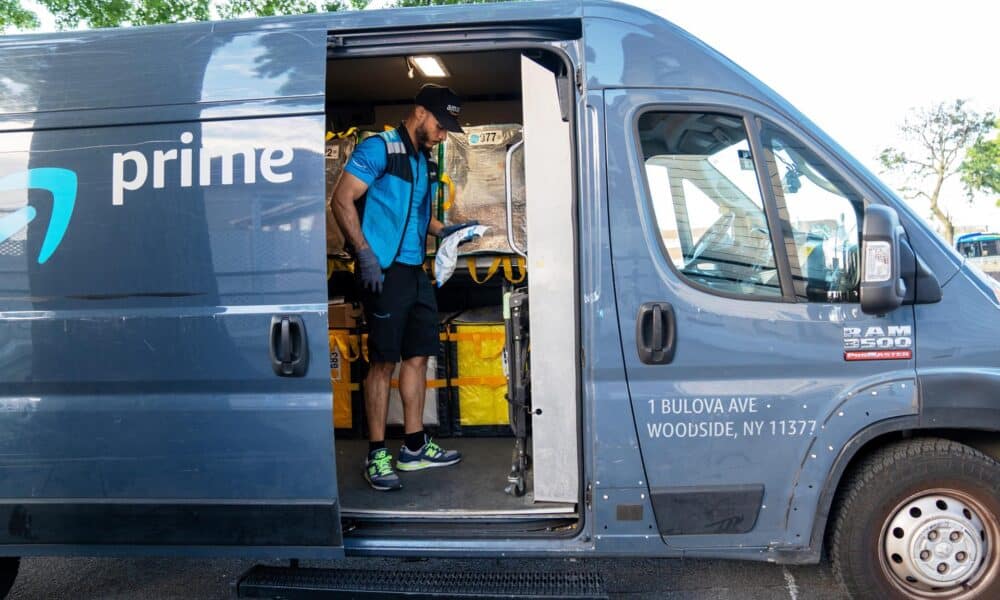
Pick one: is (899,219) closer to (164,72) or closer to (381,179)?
(381,179)

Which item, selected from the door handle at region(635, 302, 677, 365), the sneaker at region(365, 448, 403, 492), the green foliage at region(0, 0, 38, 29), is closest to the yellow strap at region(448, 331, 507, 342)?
the sneaker at region(365, 448, 403, 492)

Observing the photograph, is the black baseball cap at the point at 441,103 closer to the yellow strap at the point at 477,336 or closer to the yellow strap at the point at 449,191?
the yellow strap at the point at 449,191

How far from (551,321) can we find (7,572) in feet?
9.62

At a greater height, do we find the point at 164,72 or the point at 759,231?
the point at 164,72

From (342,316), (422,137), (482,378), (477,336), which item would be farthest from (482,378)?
(422,137)

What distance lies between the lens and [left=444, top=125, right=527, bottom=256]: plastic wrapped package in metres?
4.88

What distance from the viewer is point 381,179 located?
3953mm

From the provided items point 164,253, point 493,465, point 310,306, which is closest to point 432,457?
point 493,465

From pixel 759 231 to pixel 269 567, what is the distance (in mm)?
2636

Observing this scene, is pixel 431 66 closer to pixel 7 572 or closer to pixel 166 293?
pixel 166 293

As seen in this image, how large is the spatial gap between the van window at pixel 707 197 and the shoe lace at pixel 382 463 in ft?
6.25

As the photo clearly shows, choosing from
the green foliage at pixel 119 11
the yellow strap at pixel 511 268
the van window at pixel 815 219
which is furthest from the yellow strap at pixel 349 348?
the green foliage at pixel 119 11

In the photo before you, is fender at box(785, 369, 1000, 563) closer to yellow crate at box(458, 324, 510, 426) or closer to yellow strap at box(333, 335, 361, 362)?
yellow crate at box(458, 324, 510, 426)

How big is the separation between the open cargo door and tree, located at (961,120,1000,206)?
34.2 meters
